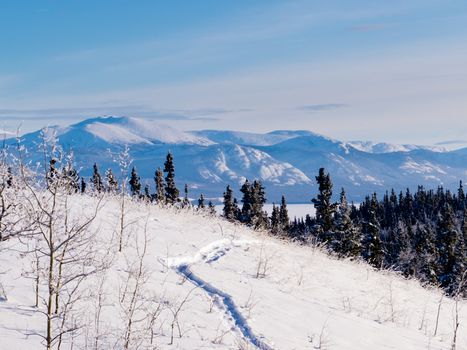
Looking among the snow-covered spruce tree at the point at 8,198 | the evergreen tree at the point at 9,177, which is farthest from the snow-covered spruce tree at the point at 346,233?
the evergreen tree at the point at 9,177

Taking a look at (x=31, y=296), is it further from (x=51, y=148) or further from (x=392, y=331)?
(x=392, y=331)

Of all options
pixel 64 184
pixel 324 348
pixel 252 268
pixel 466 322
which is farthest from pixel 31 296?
pixel 466 322

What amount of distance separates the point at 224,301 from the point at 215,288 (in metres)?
0.76

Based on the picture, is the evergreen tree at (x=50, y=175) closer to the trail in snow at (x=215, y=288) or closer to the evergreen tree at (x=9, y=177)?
the evergreen tree at (x=9, y=177)

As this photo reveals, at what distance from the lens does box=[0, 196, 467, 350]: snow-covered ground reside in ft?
26.3

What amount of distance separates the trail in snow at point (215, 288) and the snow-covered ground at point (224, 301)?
0.11 ft

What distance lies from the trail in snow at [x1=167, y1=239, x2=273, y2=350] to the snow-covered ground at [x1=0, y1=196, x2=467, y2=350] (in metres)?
0.03

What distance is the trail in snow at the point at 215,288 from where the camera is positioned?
893 cm

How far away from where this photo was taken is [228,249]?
1684 cm

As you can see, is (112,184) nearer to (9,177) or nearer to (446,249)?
(9,177)

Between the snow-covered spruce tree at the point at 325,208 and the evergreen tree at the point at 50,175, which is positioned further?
the snow-covered spruce tree at the point at 325,208

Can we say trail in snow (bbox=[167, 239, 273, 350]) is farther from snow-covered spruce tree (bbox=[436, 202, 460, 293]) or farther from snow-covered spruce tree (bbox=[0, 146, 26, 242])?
snow-covered spruce tree (bbox=[436, 202, 460, 293])

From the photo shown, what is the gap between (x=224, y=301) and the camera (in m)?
10.7

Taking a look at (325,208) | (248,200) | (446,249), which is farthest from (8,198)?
(446,249)
